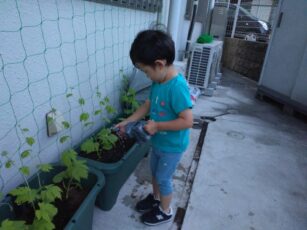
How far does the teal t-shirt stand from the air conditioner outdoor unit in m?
2.55

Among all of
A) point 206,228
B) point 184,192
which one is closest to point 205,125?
point 184,192

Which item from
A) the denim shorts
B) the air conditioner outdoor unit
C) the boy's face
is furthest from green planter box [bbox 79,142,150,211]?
the air conditioner outdoor unit

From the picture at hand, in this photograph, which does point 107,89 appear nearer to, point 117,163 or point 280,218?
point 117,163

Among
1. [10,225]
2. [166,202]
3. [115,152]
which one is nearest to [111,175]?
[115,152]

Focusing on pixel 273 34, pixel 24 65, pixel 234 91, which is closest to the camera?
pixel 24 65

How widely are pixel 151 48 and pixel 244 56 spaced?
16.2ft

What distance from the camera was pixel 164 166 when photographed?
1.32 meters

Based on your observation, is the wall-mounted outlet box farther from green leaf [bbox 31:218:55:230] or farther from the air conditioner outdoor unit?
the air conditioner outdoor unit

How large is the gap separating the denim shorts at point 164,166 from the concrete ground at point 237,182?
0.84 ft

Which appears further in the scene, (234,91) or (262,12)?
(262,12)

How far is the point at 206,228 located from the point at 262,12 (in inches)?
250

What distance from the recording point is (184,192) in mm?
1724

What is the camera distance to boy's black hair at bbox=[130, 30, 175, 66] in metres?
1.06

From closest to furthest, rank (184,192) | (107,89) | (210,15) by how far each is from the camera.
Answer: (184,192), (107,89), (210,15)
